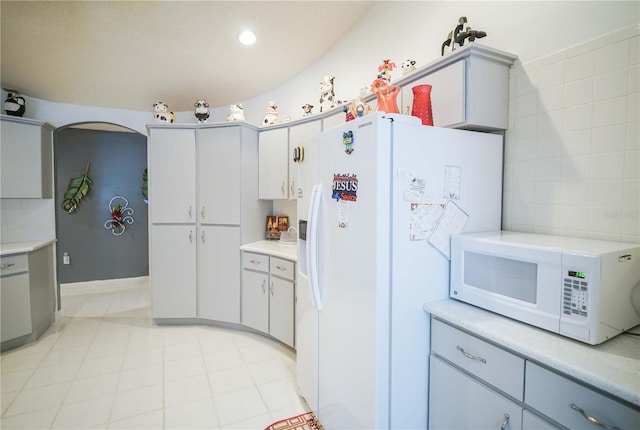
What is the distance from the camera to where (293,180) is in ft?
10.6

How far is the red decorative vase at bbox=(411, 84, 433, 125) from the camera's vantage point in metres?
1.70

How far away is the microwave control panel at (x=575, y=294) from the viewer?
1090 mm

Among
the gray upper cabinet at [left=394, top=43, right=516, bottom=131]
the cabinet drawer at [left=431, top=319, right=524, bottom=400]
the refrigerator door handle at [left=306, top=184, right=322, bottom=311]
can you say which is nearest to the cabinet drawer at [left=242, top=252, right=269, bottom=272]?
the refrigerator door handle at [left=306, top=184, right=322, bottom=311]

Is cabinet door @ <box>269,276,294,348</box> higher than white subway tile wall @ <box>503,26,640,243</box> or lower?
lower

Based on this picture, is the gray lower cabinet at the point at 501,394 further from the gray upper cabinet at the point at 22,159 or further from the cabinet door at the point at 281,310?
the gray upper cabinet at the point at 22,159

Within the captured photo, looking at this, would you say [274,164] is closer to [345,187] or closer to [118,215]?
[345,187]

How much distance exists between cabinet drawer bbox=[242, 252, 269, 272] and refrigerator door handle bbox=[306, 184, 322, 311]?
131cm

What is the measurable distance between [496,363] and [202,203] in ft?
9.91

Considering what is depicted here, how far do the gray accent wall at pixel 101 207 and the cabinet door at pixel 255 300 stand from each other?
318cm

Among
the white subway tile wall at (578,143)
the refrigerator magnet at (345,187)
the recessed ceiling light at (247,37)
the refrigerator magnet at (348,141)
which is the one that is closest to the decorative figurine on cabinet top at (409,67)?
the white subway tile wall at (578,143)

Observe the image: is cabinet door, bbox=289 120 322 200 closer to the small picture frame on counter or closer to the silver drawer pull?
the small picture frame on counter

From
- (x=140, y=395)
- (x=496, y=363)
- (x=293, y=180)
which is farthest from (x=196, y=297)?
(x=496, y=363)

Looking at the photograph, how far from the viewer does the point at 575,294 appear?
1.11 m

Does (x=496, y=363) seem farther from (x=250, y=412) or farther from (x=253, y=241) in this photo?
(x=253, y=241)
